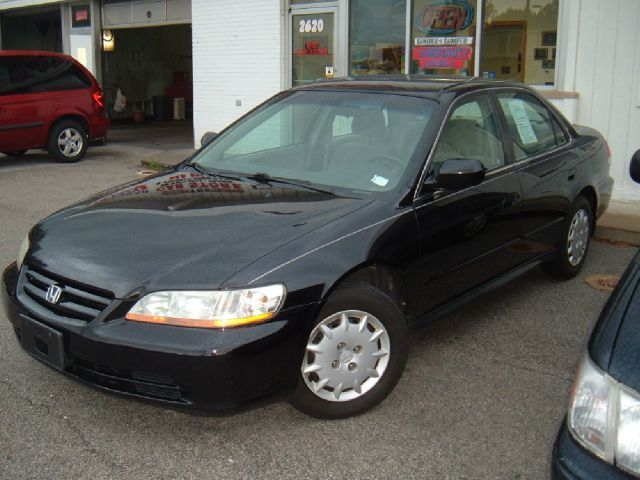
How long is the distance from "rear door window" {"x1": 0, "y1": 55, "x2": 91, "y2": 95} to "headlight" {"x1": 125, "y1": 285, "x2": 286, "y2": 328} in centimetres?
934

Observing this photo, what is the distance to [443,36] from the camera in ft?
30.4

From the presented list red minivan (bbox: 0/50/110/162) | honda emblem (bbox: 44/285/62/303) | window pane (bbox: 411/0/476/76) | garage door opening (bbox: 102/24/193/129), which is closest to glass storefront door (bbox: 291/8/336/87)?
window pane (bbox: 411/0/476/76)

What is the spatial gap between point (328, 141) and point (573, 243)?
231 cm

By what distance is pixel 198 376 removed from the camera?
288cm

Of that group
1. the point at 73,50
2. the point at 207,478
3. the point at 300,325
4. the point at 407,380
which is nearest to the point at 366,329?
the point at 300,325

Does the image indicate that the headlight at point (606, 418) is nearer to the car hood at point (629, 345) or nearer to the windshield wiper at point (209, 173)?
the car hood at point (629, 345)

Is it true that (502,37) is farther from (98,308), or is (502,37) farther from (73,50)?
(73,50)

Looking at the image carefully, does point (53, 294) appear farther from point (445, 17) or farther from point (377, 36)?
point (377, 36)

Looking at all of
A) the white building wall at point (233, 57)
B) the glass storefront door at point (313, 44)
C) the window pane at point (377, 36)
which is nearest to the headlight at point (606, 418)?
the window pane at point (377, 36)

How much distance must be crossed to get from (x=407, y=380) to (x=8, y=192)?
285 inches

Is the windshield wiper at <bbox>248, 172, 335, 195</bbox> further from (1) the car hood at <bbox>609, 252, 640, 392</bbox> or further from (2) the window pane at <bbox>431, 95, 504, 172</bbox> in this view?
(1) the car hood at <bbox>609, 252, 640, 392</bbox>

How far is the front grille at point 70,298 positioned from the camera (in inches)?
121

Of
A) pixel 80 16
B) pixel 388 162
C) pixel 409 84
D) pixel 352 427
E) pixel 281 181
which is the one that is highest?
pixel 80 16

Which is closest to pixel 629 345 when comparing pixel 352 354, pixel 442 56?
pixel 352 354
